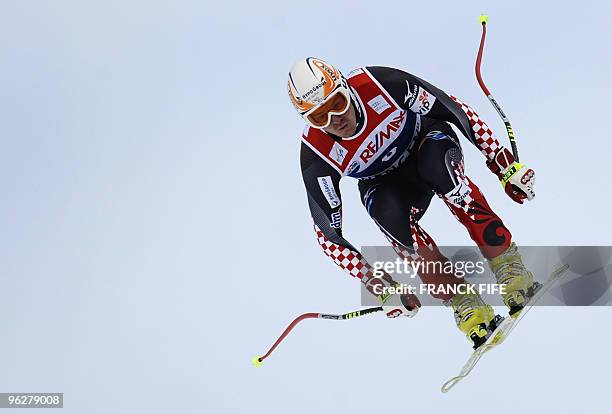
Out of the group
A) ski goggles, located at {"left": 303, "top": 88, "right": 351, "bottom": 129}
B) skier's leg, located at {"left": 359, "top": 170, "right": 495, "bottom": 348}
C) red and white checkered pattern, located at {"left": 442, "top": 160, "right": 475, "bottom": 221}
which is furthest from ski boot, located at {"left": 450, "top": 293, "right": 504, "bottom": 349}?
ski goggles, located at {"left": 303, "top": 88, "right": 351, "bottom": 129}

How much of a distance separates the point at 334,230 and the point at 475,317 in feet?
3.82

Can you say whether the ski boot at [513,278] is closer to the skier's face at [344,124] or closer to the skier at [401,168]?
the skier at [401,168]

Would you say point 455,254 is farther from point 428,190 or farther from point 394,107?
point 394,107

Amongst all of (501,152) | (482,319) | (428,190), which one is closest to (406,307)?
(482,319)

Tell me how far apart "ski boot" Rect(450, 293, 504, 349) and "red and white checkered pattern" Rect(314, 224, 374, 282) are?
676mm

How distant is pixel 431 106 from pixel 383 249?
4.00 feet

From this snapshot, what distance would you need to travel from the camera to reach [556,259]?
18.6ft

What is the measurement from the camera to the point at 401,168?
19.4ft

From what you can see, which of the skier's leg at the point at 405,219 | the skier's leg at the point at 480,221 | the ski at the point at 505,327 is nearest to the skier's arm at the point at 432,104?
the skier's leg at the point at 480,221

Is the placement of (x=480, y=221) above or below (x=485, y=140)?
below

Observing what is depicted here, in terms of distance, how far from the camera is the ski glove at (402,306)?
5.62 m

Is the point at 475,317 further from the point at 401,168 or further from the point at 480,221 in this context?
the point at 401,168

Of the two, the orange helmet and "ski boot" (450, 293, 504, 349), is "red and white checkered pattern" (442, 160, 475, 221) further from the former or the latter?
the orange helmet

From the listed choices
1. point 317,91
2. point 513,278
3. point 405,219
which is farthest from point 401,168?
point 513,278
